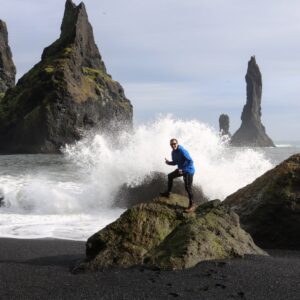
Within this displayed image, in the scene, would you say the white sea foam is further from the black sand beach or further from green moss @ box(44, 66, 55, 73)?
green moss @ box(44, 66, 55, 73)

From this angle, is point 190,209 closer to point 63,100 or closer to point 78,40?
point 63,100

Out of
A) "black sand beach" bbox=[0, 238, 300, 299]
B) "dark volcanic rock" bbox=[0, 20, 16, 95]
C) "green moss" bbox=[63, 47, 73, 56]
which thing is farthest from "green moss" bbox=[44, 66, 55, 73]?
"black sand beach" bbox=[0, 238, 300, 299]

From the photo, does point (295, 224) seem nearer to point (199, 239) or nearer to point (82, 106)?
point (199, 239)

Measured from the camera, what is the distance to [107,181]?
21531 mm

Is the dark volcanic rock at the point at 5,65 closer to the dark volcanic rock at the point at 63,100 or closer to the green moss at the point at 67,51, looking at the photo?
the dark volcanic rock at the point at 63,100

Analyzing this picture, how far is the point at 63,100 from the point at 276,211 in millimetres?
92203

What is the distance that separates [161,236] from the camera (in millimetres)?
9422

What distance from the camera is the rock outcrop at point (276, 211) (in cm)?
1103

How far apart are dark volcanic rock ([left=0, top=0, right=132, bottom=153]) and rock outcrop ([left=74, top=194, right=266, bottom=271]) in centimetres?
8493

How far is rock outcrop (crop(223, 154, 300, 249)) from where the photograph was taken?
11.0m

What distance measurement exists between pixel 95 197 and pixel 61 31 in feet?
397

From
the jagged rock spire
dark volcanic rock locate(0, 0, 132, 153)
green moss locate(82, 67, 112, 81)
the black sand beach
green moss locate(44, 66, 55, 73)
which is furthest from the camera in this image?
the jagged rock spire

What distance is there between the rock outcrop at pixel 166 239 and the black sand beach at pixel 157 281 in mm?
315

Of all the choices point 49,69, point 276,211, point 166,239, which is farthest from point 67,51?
point 166,239
